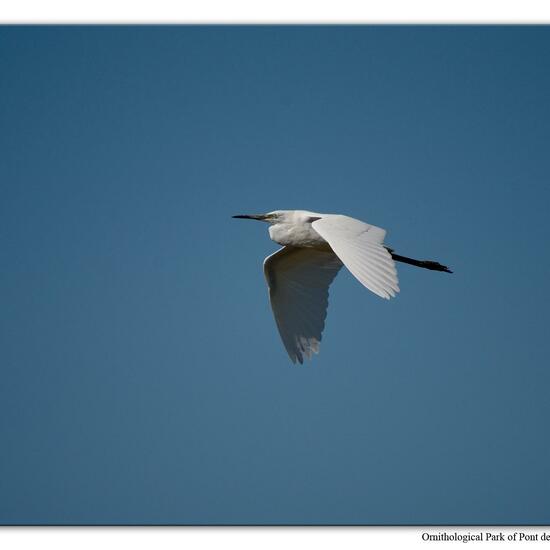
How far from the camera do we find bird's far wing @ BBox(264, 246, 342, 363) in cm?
952

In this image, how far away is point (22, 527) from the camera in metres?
7.72

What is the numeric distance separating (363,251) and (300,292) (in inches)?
99.6

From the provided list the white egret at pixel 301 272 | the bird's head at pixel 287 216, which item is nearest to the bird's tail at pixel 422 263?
the white egret at pixel 301 272

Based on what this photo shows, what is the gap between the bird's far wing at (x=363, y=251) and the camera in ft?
22.1

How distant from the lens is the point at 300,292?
9.76 metres

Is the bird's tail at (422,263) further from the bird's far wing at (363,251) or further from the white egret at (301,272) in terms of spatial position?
the bird's far wing at (363,251)

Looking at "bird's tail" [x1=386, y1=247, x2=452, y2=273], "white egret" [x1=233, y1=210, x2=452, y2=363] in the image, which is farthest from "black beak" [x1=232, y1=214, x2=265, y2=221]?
"bird's tail" [x1=386, y1=247, x2=452, y2=273]

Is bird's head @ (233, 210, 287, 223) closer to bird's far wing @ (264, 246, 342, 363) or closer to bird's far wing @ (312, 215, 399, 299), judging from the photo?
bird's far wing @ (264, 246, 342, 363)

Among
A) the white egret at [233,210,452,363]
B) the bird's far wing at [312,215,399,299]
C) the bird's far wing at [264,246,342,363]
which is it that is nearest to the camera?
the bird's far wing at [312,215,399,299]

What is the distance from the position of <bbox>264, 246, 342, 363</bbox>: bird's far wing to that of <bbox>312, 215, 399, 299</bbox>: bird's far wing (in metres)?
1.30

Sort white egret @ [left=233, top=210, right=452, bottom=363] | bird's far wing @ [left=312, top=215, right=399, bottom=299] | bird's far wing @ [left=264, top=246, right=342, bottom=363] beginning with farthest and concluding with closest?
bird's far wing @ [left=264, top=246, right=342, bottom=363] → white egret @ [left=233, top=210, right=452, bottom=363] → bird's far wing @ [left=312, top=215, right=399, bottom=299]

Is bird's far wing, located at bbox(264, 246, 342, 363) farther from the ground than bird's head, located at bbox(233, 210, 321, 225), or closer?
closer
